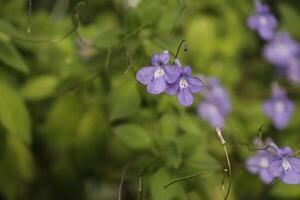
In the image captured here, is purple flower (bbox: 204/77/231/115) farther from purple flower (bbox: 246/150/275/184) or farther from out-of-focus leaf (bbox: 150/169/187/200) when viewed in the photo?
out-of-focus leaf (bbox: 150/169/187/200)

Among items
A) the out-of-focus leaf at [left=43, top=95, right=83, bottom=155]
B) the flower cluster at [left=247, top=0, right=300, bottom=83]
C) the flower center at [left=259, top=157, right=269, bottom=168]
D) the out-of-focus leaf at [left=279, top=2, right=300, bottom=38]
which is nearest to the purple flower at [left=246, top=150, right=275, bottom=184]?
the flower center at [left=259, top=157, right=269, bottom=168]

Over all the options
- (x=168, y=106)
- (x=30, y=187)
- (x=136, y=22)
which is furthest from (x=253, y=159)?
(x=30, y=187)

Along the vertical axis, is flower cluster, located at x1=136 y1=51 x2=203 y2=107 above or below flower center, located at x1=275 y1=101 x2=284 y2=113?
above

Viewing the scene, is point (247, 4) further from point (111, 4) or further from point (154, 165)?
point (154, 165)

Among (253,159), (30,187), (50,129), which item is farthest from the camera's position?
(30,187)

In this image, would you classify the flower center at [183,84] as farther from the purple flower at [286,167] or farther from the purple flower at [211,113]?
the purple flower at [211,113]
